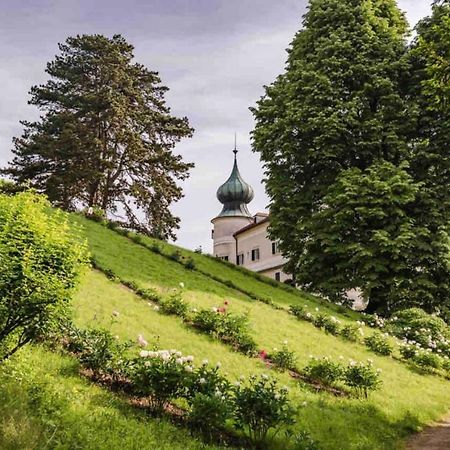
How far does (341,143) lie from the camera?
26406 millimetres

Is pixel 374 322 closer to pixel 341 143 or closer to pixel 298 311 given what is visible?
pixel 298 311

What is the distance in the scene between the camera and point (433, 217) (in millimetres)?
24312

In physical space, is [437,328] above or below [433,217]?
below

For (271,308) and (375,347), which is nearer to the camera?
(375,347)

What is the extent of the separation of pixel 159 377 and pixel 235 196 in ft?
201

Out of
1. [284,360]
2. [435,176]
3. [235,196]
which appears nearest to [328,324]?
[284,360]

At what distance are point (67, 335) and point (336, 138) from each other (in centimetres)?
1914

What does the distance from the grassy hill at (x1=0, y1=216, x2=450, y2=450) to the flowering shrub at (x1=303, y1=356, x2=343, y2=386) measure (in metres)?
0.71

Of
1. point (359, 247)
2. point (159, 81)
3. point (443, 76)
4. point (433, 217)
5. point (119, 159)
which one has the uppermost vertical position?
point (159, 81)

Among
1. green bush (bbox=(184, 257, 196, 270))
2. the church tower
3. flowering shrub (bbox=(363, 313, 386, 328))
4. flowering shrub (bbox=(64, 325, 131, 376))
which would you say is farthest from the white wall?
flowering shrub (bbox=(64, 325, 131, 376))

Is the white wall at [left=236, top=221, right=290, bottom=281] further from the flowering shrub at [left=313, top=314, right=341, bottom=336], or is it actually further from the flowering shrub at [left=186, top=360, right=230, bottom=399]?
the flowering shrub at [left=186, top=360, right=230, bottom=399]

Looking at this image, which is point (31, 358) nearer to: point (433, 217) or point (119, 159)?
point (433, 217)

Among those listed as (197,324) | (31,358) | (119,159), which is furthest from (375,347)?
(119,159)

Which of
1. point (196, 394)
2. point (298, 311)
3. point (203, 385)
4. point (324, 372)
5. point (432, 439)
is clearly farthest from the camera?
point (298, 311)
